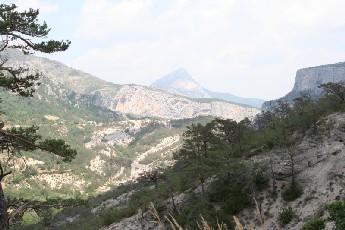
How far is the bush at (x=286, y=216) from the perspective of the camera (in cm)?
3728

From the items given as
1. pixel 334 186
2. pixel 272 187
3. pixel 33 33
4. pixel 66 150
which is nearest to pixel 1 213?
pixel 66 150

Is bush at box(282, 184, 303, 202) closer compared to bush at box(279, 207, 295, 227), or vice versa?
bush at box(279, 207, 295, 227)

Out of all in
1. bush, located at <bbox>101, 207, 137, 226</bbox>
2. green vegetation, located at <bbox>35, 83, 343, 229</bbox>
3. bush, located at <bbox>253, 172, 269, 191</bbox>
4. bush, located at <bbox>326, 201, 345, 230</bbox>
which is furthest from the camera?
bush, located at <bbox>101, 207, 137, 226</bbox>

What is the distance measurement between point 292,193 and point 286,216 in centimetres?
473

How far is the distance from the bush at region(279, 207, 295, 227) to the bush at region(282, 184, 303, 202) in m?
2.88

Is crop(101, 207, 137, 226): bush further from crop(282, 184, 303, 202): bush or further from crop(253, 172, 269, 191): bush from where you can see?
crop(282, 184, 303, 202): bush

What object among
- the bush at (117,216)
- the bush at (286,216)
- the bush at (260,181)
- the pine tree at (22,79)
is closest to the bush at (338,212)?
the pine tree at (22,79)

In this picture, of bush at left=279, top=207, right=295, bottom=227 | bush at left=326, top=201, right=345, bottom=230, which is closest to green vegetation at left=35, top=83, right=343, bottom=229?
bush at left=279, top=207, right=295, bottom=227

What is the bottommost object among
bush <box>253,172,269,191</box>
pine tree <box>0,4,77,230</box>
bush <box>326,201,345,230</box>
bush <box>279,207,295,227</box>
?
bush <box>279,207,295,227</box>

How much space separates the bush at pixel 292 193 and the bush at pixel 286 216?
288 cm

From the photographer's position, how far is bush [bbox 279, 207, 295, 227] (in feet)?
122

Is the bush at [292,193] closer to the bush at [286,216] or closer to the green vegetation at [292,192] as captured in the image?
the green vegetation at [292,192]

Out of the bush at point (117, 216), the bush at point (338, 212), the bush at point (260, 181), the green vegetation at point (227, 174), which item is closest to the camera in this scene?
the bush at point (338, 212)

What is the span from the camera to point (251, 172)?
155ft
